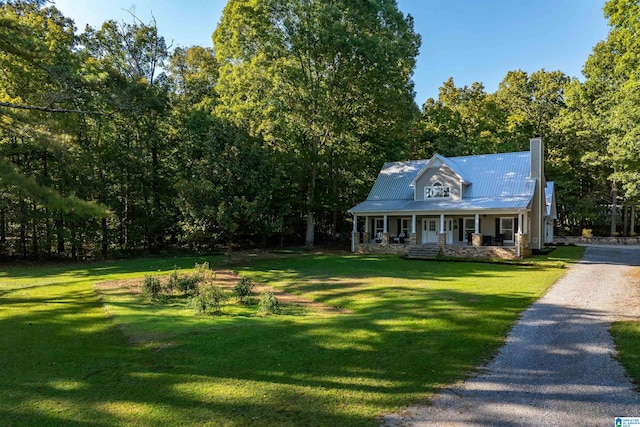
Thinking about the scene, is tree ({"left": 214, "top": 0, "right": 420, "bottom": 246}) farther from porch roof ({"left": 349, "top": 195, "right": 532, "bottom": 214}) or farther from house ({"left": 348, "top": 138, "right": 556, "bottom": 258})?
house ({"left": 348, "top": 138, "right": 556, "bottom": 258})

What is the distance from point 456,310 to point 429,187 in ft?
56.9

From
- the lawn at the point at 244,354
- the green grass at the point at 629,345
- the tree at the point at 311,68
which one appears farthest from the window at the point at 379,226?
the green grass at the point at 629,345

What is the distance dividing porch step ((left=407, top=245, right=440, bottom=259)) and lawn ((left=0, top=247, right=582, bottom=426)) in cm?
898

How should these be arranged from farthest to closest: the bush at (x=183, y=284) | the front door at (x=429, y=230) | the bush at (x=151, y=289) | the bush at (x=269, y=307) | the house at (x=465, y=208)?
the front door at (x=429, y=230) → the house at (x=465, y=208) → the bush at (x=183, y=284) → the bush at (x=151, y=289) → the bush at (x=269, y=307)

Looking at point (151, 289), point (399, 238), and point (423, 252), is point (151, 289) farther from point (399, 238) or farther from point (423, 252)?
point (399, 238)

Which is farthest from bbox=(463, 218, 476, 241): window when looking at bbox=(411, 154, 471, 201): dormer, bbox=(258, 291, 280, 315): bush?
bbox=(258, 291, 280, 315): bush

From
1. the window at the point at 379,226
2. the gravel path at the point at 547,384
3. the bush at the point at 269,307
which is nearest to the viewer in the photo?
the gravel path at the point at 547,384

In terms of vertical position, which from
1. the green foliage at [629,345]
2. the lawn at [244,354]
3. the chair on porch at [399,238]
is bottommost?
the lawn at [244,354]

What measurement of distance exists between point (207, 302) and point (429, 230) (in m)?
18.7

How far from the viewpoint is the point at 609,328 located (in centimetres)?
757

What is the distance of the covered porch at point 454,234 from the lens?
70.1 feet

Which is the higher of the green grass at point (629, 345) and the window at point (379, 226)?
the window at point (379, 226)

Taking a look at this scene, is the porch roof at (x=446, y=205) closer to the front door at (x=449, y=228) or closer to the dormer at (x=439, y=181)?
the dormer at (x=439, y=181)

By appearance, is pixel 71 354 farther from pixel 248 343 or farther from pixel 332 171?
pixel 332 171
